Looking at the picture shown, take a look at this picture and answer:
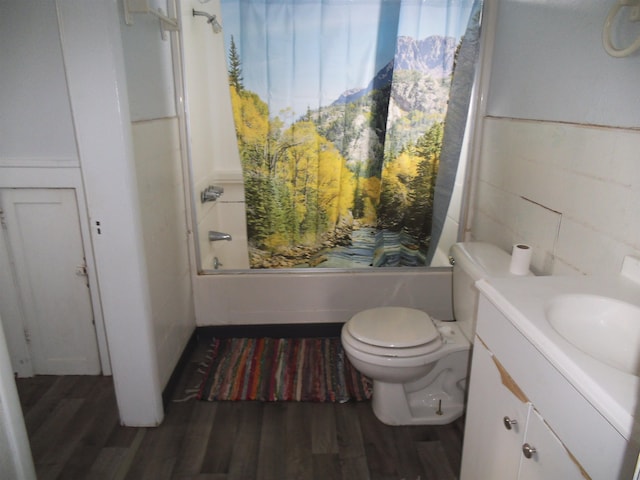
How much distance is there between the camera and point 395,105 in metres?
2.24

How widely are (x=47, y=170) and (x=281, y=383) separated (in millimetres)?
1429

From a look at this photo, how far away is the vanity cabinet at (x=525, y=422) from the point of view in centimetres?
80

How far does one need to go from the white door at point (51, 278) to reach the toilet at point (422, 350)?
126 centimetres

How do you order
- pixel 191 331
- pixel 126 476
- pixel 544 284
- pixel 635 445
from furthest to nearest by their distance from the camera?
pixel 191 331 < pixel 126 476 < pixel 544 284 < pixel 635 445

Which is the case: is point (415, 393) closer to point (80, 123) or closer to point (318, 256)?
point (318, 256)

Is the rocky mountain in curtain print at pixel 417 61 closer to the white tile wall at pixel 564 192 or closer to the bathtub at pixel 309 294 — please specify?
the white tile wall at pixel 564 192

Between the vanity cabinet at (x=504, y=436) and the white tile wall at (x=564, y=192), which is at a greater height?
the white tile wall at (x=564, y=192)

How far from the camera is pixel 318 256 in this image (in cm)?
251

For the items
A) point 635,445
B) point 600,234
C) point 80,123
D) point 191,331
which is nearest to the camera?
point 635,445

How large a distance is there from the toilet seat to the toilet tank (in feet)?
0.50

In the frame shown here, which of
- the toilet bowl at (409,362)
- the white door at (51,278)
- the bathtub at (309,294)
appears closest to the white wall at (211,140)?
the bathtub at (309,294)

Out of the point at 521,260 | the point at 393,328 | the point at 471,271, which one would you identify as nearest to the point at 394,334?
the point at 393,328

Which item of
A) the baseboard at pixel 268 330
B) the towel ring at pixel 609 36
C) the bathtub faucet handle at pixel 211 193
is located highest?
the towel ring at pixel 609 36

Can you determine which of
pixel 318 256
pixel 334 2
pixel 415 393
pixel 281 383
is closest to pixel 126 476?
pixel 281 383
